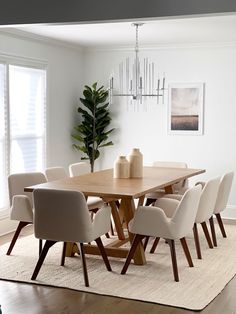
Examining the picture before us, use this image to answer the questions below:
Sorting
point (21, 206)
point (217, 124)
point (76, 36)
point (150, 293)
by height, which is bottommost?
point (150, 293)

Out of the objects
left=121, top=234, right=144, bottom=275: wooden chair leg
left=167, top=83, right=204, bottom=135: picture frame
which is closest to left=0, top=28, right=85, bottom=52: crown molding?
left=167, top=83, right=204, bottom=135: picture frame

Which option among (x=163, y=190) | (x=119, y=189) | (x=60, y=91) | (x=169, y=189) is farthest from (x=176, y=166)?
(x=119, y=189)

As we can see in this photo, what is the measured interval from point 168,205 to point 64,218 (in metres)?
1.23

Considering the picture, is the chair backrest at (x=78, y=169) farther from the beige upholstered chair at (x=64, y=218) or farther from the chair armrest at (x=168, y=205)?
the beige upholstered chair at (x=64, y=218)

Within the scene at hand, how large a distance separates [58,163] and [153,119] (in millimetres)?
1437

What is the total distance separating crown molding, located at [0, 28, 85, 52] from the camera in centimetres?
634

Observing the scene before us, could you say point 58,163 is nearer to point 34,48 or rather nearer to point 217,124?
point 34,48

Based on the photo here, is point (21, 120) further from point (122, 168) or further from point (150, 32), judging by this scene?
point (150, 32)

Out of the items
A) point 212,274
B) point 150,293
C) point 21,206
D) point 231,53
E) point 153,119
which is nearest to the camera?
point 150,293

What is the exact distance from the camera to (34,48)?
6.90m

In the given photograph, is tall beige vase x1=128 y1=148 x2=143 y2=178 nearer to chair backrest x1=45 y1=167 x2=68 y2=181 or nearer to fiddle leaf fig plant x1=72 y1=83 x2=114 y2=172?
chair backrest x1=45 y1=167 x2=68 y2=181

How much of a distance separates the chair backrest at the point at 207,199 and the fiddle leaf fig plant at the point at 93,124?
2575 millimetres

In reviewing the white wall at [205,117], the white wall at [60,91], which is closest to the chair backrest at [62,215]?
the white wall at [60,91]

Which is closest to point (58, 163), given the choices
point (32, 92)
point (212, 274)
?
point (32, 92)
